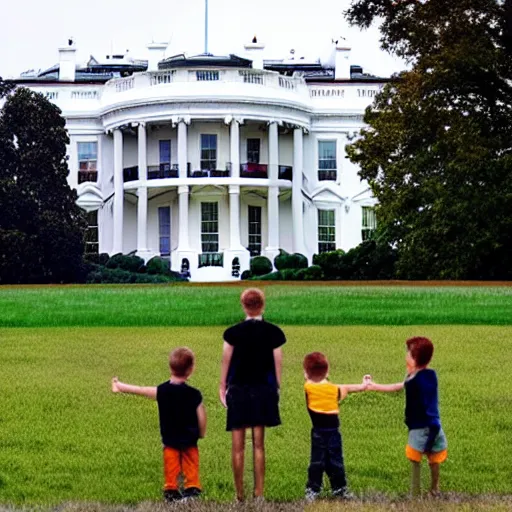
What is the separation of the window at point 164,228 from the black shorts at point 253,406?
43.8m

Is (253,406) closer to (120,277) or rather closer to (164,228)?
(120,277)

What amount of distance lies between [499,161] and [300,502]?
2646cm

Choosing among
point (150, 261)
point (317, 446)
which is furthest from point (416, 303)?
point (150, 261)

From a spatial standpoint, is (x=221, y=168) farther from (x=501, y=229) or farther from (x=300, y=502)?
(x=300, y=502)

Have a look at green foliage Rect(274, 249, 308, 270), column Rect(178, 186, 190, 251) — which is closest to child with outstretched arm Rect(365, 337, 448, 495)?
green foliage Rect(274, 249, 308, 270)

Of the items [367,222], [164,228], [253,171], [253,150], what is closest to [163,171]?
[164,228]

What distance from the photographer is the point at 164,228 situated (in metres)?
51.8

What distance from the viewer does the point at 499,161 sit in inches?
1286

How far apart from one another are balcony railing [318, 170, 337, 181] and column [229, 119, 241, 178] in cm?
550

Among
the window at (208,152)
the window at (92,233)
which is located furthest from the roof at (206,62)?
the window at (92,233)

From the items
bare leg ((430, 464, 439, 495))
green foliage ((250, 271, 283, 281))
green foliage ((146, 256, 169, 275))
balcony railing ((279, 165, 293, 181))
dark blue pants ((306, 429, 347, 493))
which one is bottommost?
bare leg ((430, 464, 439, 495))

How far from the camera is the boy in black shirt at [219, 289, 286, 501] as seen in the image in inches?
285

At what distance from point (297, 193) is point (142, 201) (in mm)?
6738

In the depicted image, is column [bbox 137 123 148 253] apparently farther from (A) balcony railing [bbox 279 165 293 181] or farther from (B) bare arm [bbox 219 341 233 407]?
(B) bare arm [bbox 219 341 233 407]
